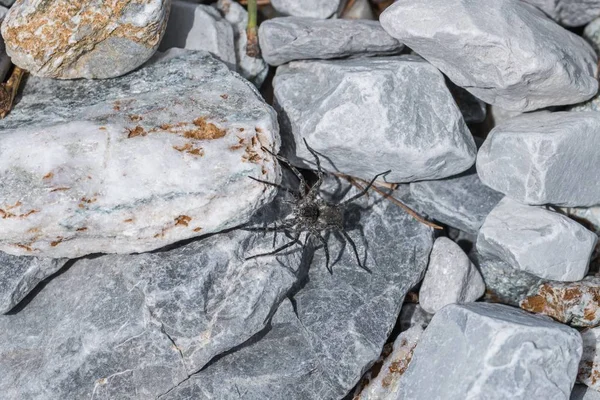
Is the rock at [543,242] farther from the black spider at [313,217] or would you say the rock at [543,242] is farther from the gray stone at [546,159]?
the black spider at [313,217]

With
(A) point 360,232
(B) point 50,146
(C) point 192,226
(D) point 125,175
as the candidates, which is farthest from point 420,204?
(B) point 50,146

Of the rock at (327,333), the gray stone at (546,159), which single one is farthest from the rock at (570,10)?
the rock at (327,333)

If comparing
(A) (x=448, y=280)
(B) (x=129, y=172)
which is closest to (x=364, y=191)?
(A) (x=448, y=280)

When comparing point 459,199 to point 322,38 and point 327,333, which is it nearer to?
point 327,333

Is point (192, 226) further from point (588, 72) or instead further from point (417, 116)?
point (588, 72)

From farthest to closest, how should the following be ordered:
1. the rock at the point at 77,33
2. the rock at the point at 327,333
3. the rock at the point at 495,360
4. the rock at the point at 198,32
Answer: the rock at the point at 198,32 < the rock at the point at 327,333 < the rock at the point at 77,33 < the rock at the point at 495,360
